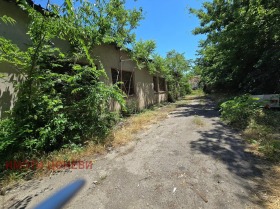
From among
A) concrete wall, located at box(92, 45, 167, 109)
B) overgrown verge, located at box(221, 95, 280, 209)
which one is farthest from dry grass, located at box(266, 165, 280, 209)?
concrete wall, located at box(92, 45, 167, 109)

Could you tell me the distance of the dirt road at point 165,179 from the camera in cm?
254

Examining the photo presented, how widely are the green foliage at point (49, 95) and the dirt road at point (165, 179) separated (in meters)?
0.89

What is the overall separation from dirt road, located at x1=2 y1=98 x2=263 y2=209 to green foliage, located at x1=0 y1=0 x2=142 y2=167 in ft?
2.94

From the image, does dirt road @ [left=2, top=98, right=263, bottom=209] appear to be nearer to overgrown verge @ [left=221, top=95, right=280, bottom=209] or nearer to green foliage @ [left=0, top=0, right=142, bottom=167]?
overgrown verge @ [left=221, top=95, right=280, bottom=209]

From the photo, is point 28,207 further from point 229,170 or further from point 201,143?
point 201,143

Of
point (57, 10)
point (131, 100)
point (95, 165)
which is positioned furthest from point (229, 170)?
point (131, 100)

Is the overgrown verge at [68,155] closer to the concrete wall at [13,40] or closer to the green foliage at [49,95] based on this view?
the green foliage at [49,95]

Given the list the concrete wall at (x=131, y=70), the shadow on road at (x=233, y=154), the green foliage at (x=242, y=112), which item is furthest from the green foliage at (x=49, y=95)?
the green foliage at (x=242, y=112)

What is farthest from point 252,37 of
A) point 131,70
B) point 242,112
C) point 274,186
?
point 274,186

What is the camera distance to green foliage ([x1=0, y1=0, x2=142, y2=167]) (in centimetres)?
355

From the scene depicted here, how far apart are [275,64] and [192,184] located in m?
8.56

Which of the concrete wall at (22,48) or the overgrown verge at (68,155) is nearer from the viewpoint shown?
the overgrown verge at (68,155)

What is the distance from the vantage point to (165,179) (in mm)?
3062

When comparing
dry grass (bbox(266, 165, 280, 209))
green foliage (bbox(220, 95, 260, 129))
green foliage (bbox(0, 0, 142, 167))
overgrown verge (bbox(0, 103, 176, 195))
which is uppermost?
green foliage (bbox(0, 0, 142, 167))
